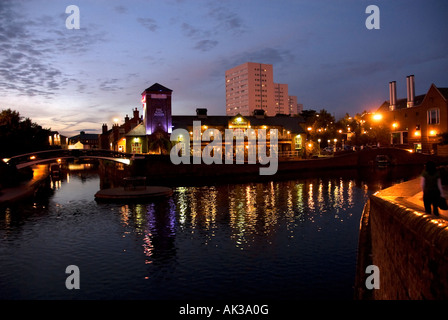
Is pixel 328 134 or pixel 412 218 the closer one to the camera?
pixel 412 218

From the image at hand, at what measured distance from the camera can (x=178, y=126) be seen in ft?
270

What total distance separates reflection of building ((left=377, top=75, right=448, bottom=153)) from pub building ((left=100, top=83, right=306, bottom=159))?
75.4 ft

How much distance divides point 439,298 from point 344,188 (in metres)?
43.8

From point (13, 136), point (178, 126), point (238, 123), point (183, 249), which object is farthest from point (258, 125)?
point (183, 249)

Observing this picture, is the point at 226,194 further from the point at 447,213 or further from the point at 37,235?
the point at 447,213

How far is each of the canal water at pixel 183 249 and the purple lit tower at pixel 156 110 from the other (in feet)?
132

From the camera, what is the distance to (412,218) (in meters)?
9.29

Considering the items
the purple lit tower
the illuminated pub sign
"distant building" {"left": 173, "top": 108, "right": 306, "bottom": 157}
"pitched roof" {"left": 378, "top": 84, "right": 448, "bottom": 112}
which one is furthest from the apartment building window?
the purple lit tower

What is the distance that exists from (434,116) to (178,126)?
193ft

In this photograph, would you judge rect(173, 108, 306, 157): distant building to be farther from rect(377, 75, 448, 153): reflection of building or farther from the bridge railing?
rect(377, 75, 448, 153): reflection of building

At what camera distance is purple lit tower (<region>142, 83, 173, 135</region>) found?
78312 mm

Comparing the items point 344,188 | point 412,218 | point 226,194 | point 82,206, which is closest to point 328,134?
point 344,188

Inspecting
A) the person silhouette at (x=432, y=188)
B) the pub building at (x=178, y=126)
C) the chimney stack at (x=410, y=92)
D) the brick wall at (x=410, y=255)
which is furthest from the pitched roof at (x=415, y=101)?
the brick wall at (x=410, y=255)
